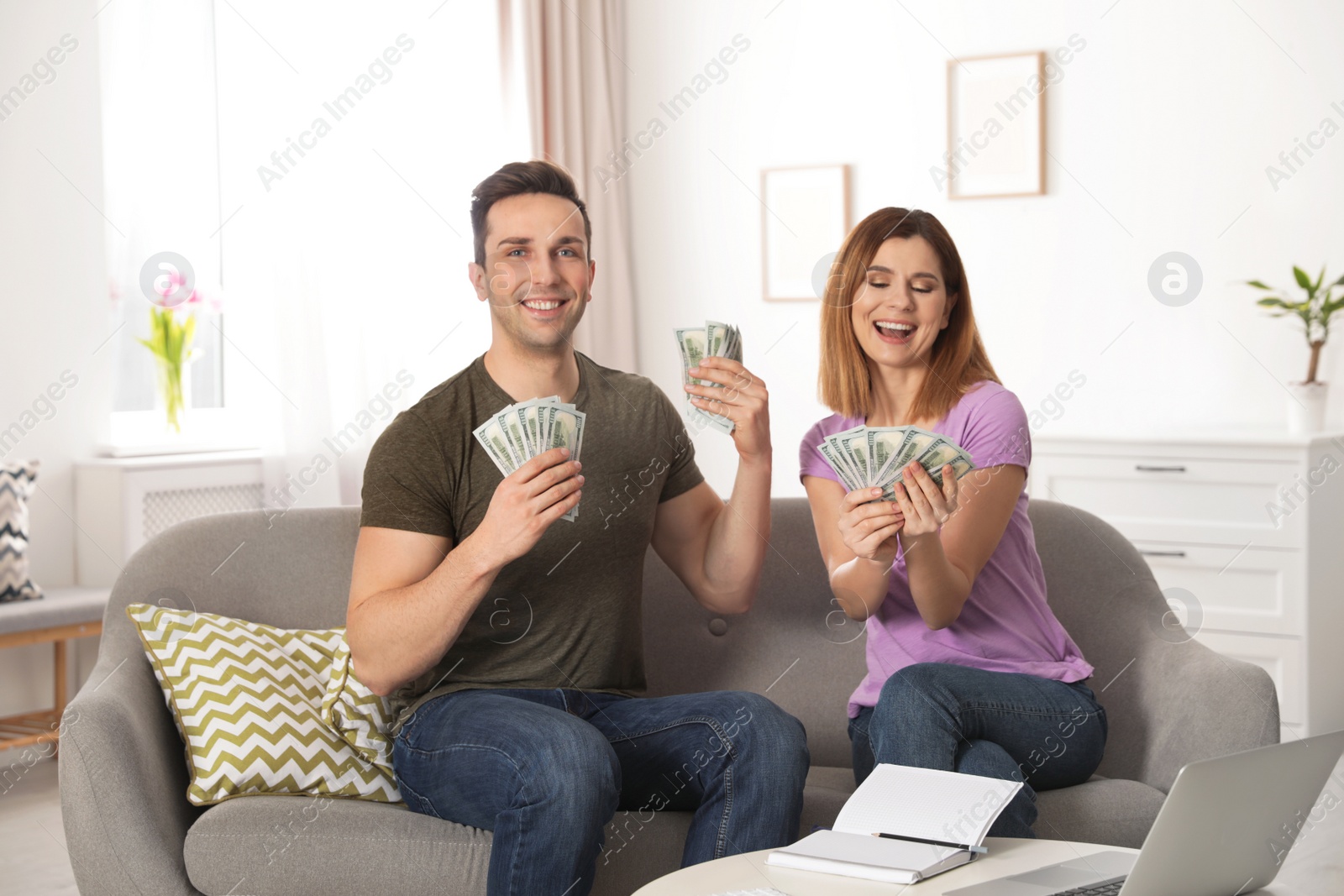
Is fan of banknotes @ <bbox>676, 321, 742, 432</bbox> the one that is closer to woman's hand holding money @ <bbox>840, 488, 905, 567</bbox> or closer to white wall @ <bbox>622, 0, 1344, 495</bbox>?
woman's hand holding money @ <bbox>840, 488, 905, 567</bbox>

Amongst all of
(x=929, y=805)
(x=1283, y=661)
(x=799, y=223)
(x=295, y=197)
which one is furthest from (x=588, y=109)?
(x=929, y=805)

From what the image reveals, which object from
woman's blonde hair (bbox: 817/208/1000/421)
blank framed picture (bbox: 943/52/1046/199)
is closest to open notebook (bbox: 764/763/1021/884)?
woman's blonde hair (bbox: 817/208/1000/421)

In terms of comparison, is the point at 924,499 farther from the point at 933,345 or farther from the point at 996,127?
the point at 996,127

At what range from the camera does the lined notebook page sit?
61.8 inches

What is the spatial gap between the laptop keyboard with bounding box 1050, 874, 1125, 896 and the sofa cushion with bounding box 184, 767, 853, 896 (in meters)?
0.69

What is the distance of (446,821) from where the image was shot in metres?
1.95

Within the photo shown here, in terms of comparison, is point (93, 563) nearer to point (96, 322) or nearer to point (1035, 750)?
point (96, 322)

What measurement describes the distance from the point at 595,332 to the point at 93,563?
2206mm

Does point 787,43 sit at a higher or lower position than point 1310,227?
higher

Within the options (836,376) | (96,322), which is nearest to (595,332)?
(96,322)

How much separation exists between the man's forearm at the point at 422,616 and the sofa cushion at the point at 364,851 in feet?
0.75

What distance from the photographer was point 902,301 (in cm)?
221

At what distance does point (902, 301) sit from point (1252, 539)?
2.20 meters

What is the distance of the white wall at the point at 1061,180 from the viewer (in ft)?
14.5
